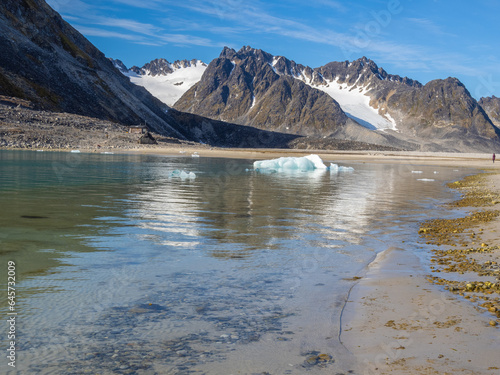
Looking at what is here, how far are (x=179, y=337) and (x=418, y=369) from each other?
9.94ft

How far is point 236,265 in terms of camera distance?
9.69 m

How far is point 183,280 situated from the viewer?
8.51m

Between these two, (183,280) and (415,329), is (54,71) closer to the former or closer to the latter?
Result: (183,280)

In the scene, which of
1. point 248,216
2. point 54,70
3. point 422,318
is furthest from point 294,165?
point 54,70

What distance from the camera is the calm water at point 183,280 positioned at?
5465 mm

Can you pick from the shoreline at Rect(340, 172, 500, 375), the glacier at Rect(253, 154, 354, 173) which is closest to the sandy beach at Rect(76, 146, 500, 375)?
the shoreline at Rect(340, 172, 500, 375)

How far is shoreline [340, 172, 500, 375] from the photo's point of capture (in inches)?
205

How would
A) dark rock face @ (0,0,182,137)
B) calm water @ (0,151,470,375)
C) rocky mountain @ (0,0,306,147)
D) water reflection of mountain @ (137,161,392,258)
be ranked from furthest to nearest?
dark rock face @ (0,0,182,137) < rocky mountain @ (0,0,306,147) < water reflection of mountain @ (137,161,392,258) < calm water @ (0,151,470,375)

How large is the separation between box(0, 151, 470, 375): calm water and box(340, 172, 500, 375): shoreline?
1.22 ft

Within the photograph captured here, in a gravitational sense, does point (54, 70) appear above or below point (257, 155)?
above

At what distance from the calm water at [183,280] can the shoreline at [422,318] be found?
373 mm

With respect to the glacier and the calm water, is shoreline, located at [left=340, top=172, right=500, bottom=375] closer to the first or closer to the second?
the calm water

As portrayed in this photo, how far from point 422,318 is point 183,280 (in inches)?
170

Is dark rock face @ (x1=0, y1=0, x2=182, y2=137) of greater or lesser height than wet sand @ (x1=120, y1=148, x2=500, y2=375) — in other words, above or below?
above
